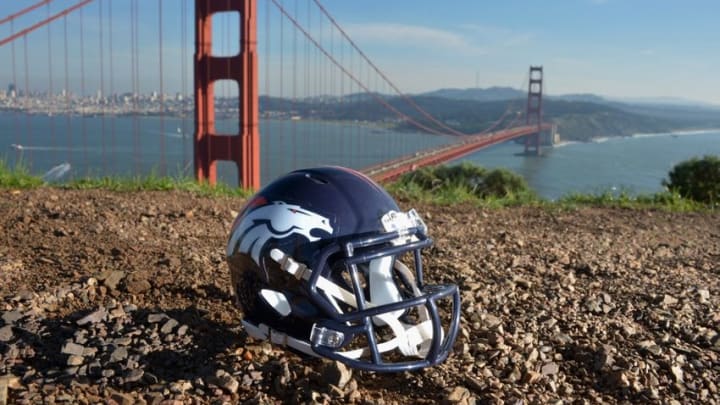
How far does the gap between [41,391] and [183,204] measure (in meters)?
3.90

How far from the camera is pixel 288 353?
2893mm

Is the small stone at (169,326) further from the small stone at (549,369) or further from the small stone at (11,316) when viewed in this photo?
the small stone at (549,369)

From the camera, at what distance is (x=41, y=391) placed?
2.39m

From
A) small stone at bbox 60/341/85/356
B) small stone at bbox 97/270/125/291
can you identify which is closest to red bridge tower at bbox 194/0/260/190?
small stone at bbox 97/270/125/291

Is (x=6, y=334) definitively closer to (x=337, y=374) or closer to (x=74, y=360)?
(x=74, y=360)

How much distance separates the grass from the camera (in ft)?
23.5

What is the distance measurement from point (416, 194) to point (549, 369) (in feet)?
17.9

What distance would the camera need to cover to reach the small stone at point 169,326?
2926 mm

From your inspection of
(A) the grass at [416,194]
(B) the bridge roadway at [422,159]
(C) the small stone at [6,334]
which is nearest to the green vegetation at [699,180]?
(A) the grass at [416,194]

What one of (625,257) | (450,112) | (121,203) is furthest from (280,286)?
(450,112)

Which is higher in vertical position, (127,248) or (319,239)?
(319,239)

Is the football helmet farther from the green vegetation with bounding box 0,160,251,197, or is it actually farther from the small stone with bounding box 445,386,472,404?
the green vegetation with bounding box 0,160,251,197

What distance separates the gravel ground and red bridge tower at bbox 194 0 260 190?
1125 cm

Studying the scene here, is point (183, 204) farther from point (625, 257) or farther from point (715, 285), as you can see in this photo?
point (715, 285)
